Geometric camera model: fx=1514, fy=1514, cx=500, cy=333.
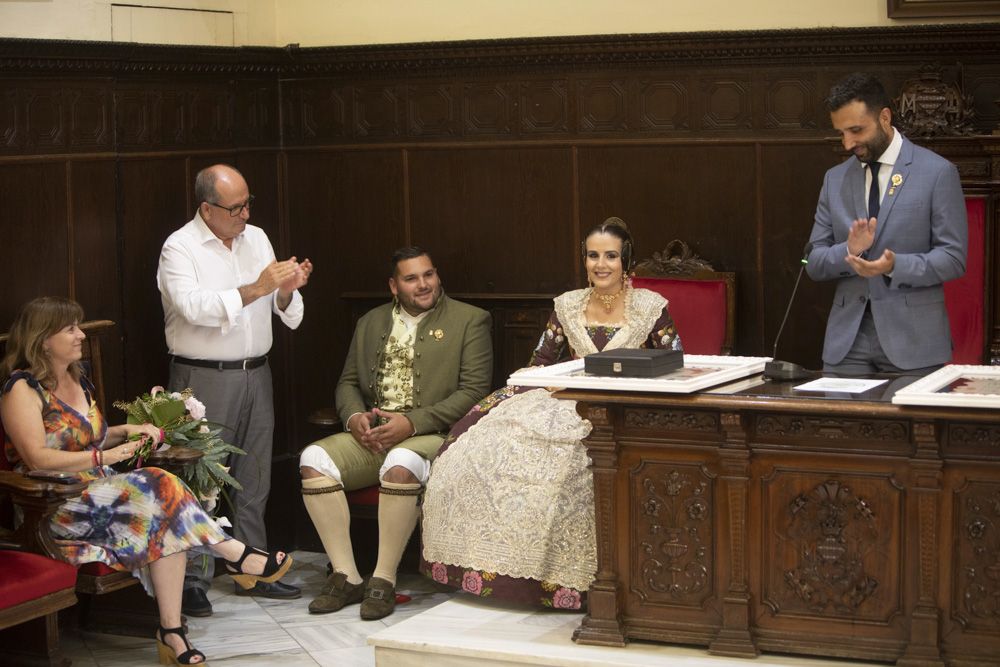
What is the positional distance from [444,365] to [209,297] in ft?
3.23

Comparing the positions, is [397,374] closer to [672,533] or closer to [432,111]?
[432,111]

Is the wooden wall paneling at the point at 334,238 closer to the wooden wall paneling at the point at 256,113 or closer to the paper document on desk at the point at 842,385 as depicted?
the wooden wall paneling at the point at 256,113

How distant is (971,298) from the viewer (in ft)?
18.0

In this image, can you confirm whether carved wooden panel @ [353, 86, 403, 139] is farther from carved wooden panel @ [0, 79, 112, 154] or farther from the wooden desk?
the wooden desk

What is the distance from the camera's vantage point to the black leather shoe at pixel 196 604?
577cm

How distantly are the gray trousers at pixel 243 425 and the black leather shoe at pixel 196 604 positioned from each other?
0.05 m

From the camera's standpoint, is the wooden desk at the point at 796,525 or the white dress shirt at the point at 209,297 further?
the white dress shirt at the point at 209,297

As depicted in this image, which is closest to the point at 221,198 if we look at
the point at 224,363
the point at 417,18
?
the point at 224,363

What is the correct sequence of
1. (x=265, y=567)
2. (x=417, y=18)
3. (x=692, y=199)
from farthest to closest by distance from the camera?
(x=417, y=18), (x=692, y=199), (x=265, y=567)

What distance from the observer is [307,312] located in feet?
22.5

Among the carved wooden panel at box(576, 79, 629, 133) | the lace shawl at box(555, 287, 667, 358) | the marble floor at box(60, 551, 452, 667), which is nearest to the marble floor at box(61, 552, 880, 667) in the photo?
the marble floor at box(60, 551, 452, 667)

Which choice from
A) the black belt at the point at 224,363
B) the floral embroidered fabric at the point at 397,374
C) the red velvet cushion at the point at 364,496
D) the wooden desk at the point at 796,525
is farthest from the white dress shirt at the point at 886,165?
the black belt at the point at 224,363

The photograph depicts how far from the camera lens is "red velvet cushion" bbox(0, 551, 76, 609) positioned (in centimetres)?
461

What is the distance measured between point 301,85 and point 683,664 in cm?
351
